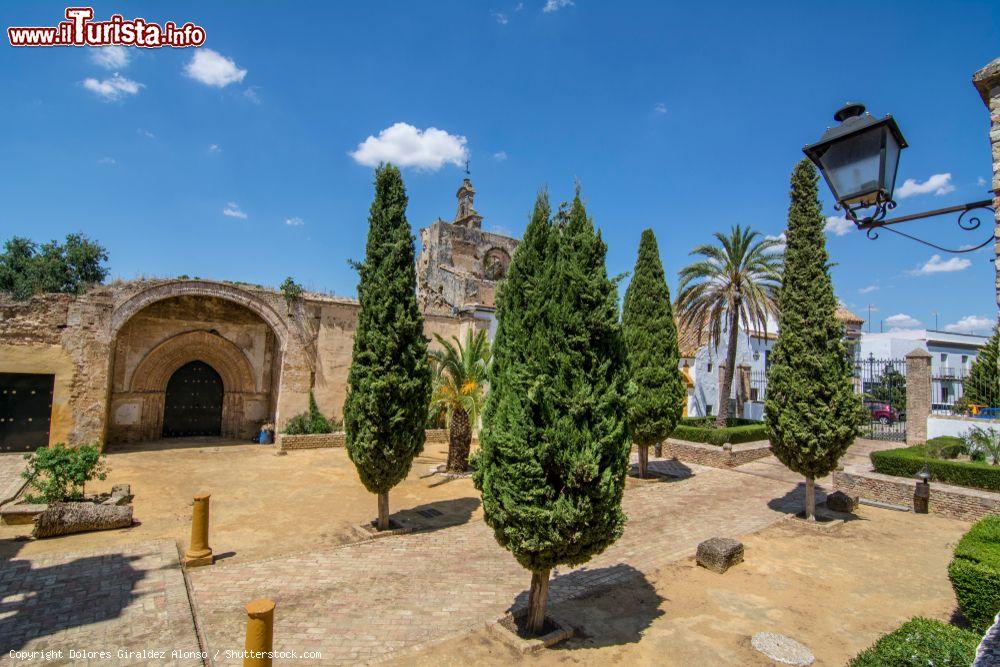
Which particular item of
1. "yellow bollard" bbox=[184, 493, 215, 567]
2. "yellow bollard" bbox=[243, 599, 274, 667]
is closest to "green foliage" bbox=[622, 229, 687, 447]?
"yellow bollard" bbox=[184, 493, 215, 567]

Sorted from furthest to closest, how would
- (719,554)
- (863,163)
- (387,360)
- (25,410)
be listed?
(25,410) < (387,360) < (719,554) < (863,163)

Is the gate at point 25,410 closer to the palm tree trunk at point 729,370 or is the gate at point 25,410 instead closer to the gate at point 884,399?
the palm tree trunk at point 729,370

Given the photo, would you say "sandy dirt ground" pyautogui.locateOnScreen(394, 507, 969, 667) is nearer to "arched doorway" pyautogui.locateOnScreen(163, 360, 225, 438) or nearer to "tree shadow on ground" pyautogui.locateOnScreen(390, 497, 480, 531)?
"tree shadow on ground" pyautogui.locateOnScreen(390, 497, 480, 531)

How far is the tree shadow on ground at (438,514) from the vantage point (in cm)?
1012

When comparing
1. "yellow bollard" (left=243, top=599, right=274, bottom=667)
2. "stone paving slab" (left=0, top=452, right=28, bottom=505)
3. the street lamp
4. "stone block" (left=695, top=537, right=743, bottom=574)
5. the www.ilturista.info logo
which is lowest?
"stone paving slab" (left=0, top=452, right=28, bottom=505)

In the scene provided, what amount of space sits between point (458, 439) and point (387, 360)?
6.06m

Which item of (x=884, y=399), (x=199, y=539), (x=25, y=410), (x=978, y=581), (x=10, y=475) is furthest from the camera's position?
(x=884, y=399)

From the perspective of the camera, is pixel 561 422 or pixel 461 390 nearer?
pixel 561 422

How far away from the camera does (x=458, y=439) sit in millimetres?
14625

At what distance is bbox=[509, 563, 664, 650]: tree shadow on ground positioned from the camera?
587 centimetres

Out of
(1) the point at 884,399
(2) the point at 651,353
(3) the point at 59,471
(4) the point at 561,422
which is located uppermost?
(2) the point at 651,353

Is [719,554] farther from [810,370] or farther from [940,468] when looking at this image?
[940,468]

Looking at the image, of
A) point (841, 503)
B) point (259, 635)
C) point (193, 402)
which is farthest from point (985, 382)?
point (193, 402)

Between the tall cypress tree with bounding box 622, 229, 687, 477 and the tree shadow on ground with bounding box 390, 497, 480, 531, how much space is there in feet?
16.2
